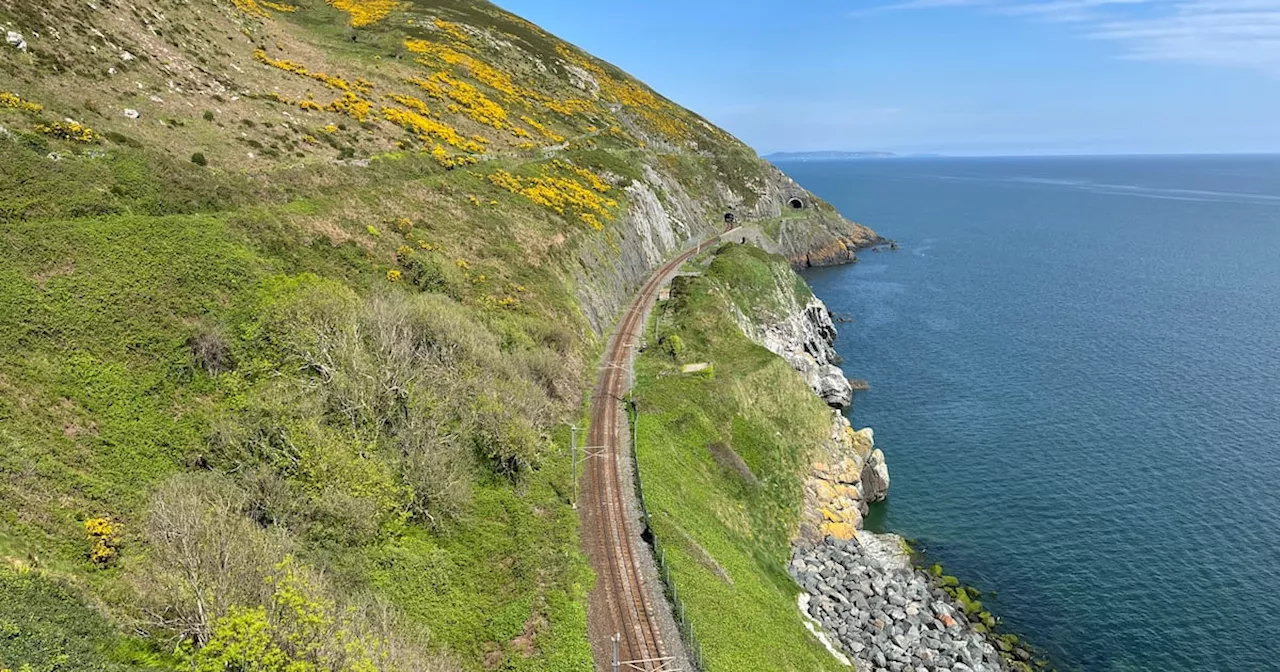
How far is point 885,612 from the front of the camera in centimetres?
4316

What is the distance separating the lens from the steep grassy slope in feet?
70.6

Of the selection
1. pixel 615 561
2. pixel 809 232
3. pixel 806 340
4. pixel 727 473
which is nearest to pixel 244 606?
pixel 615 561

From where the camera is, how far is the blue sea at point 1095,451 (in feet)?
149

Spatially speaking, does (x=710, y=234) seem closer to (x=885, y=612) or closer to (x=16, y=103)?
(x=885, y=612)

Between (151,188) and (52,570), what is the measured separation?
101ft

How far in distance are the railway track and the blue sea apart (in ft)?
95.6

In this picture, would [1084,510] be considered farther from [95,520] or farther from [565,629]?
[95,520]

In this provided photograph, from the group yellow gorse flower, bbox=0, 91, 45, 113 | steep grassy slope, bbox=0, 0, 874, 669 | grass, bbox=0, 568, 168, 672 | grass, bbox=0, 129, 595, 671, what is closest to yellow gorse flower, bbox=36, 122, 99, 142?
steep grassy slope, bbox=0, 0, 874, 669

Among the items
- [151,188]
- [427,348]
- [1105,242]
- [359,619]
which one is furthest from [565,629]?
[1105,242]


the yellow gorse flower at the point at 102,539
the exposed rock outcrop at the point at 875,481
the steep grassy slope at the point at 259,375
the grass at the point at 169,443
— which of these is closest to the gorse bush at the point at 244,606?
the steep grassy slope at the point at 259,375

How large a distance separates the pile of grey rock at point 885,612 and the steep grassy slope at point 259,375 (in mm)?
19733

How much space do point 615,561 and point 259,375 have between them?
2188 cm

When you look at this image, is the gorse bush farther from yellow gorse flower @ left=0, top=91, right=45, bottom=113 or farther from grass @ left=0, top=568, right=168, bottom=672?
yellow gorse flower @ left=0, top=91, right=45, bottom=113

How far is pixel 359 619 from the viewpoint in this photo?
75.8ft
